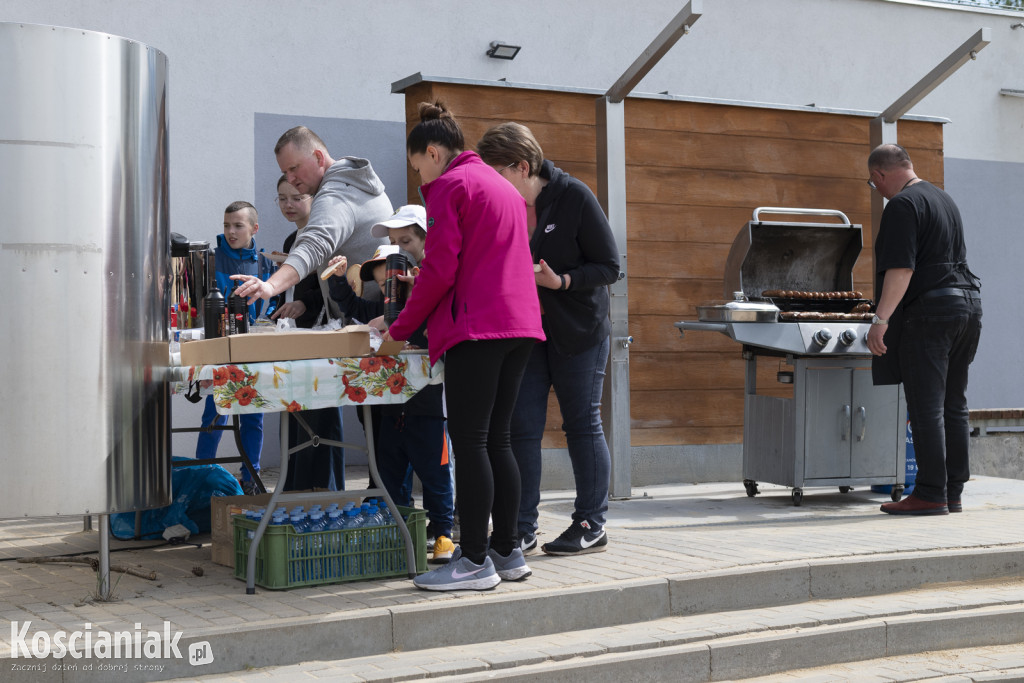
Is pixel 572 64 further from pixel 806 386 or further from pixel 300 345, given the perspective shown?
pixel 300 345

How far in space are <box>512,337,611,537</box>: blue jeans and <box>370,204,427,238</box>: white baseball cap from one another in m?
0.76

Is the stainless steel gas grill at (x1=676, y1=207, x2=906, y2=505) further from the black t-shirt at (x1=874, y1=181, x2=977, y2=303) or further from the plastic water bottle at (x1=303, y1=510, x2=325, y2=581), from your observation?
the plastic water bottle at (x1=303, y1=510, x2=325, y2=581)

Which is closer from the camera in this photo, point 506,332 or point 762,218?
point 506,332

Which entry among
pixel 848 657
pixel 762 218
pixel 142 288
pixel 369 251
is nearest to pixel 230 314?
pixel 142 288

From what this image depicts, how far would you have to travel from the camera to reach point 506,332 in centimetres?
397

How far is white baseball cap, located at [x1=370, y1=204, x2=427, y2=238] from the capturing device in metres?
4.62

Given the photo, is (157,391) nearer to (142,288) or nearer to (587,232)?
(142,288)

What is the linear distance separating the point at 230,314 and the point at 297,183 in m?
0.75

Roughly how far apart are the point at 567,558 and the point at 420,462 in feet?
2.41

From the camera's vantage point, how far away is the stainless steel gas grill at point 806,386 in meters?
6.41

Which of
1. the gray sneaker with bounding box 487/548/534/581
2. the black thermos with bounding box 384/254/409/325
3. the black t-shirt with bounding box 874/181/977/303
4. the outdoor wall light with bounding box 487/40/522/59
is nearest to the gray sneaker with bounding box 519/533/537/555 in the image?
the gray sneaker with bounding box 487/548/534/581

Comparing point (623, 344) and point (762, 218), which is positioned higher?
point (762, 218)

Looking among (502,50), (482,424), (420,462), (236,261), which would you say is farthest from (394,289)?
(502,50)

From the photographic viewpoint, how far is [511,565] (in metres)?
4.24
